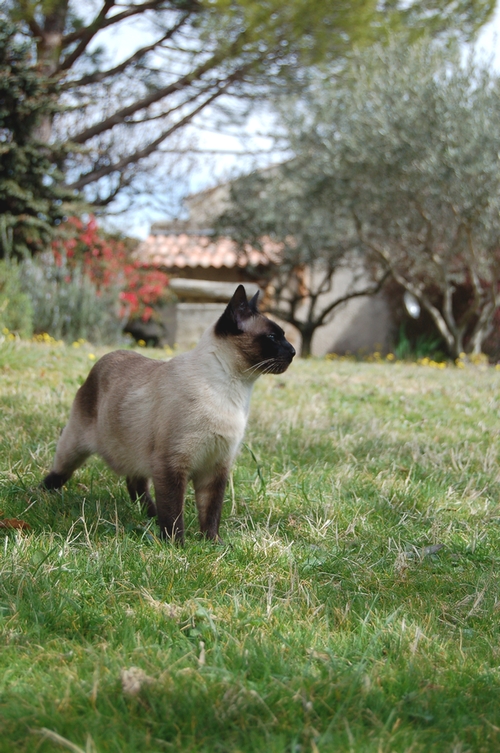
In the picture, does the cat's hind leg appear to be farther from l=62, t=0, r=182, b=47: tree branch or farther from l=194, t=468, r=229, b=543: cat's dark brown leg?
l=62, t=0, r=182, b=47: tree branch

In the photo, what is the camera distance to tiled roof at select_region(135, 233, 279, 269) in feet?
48.9

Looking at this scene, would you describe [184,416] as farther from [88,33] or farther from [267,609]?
[88,33]

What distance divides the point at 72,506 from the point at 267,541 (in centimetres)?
91

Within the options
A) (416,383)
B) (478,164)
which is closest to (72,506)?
(416,383)

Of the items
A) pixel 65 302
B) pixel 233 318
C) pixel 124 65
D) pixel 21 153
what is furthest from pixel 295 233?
pixel 233 318

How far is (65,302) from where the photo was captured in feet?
32.8

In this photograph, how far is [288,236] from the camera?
47.4 ft

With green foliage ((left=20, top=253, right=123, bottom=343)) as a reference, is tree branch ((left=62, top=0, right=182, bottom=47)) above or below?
above

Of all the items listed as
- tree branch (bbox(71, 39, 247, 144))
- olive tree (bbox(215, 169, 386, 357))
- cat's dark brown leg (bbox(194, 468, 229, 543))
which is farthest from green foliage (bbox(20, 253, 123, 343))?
cat's dark brown leg (bbox(194, 468, 229, 543))

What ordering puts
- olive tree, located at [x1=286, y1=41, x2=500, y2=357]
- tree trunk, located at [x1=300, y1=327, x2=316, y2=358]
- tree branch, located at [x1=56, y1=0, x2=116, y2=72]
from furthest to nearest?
tree trunk, located at [x1=300, y1=327, x2=316, y2=358], tree branch, located at [x1=56, y1=0, x2=116, y2=72], olive tree, located at [x1=286, y1=41, x2=500, y2=357]

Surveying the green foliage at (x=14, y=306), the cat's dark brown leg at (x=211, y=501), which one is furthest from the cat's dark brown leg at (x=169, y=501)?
the green foliage at (x=14, y=306)

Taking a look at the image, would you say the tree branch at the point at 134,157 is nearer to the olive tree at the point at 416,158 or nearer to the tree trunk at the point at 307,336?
the olive tree at the point at 416,158

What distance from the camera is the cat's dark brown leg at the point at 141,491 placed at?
3.30m

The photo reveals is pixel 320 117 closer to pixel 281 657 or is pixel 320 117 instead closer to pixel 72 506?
pixel 72 506
